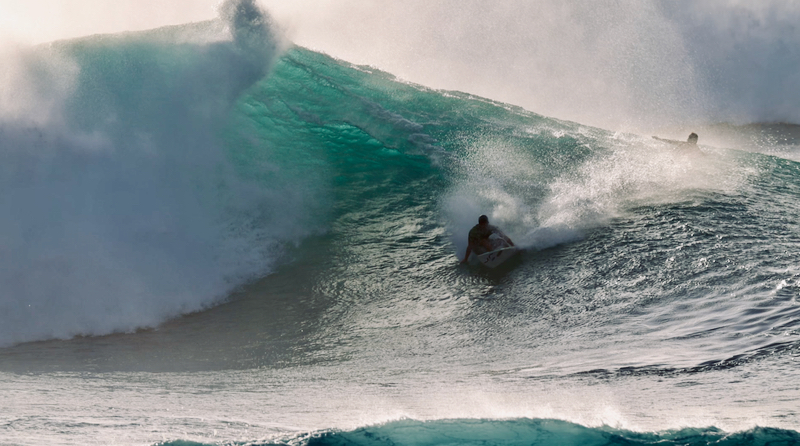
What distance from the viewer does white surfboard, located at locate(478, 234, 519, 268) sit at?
8.22 meters

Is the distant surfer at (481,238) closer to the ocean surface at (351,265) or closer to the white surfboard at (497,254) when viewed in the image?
the white surfboard at (497,254)

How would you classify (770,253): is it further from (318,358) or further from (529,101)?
(529,101)

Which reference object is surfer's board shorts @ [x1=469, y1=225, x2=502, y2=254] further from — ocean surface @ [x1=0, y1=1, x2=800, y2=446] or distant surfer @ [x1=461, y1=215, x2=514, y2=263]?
ocean surface @ [x1=0, y1=1, x2=800, y2=446]

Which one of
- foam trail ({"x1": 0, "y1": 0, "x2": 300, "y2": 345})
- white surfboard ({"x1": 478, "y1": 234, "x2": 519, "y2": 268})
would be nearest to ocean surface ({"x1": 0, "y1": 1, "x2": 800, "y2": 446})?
foam trail ({"x1": 0, "y1": 0, "x2": 300, "y2": 345})

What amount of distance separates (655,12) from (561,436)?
19791mm

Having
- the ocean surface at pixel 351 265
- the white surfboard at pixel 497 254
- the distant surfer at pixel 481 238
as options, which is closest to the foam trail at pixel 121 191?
the ocean surface at pixel 351 265

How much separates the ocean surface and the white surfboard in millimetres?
173

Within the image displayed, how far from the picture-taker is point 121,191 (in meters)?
8.95

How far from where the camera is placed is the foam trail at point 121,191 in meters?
7.89

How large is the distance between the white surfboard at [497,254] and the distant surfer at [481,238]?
1.9 inches

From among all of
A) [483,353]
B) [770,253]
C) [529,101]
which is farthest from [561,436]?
[529,101]

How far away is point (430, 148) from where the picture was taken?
1091cm

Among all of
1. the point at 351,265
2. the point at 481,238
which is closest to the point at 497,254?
the point at 481,238

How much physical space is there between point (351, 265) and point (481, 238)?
1.87m
